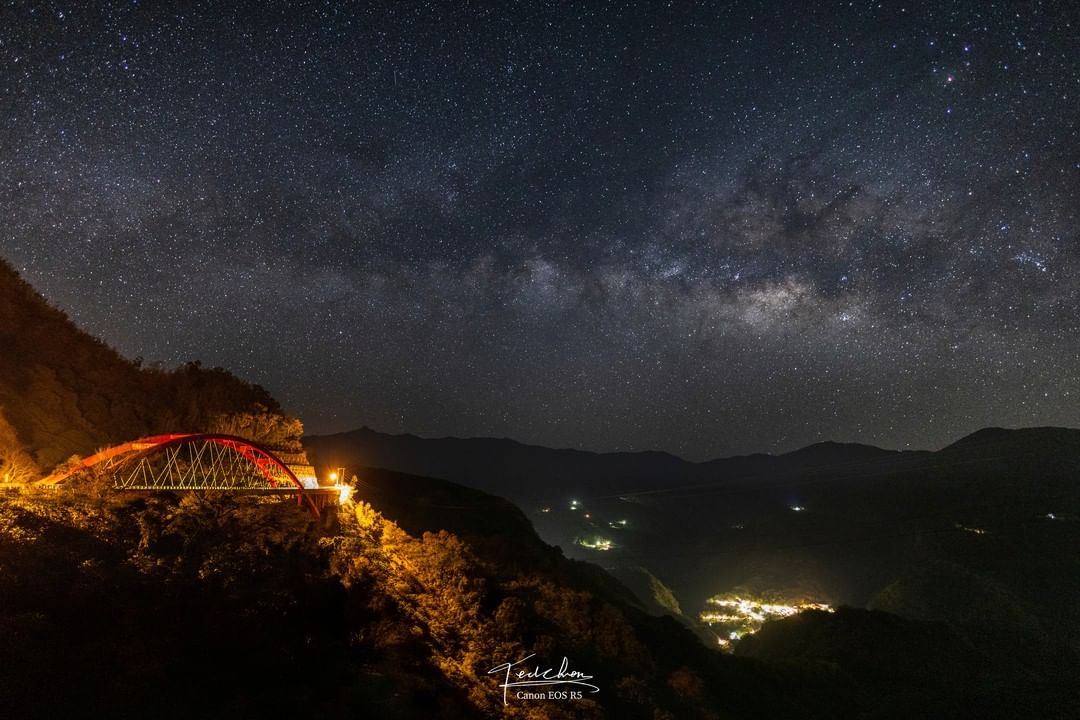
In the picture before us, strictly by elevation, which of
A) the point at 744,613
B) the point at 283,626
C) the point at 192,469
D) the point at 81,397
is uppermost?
the point at 81,397

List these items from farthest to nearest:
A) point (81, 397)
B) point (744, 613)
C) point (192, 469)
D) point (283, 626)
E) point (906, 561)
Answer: point (906, 561), point (744, 613), point (81, 397), point (192, 469), point (283, 626)

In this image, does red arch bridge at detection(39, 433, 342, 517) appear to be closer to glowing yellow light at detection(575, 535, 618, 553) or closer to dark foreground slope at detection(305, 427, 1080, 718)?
dark foreground slope at detection(305, 427, 1080, 718)

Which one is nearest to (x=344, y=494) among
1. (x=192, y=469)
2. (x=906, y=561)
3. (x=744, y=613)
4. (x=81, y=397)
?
(x=192, y=469)

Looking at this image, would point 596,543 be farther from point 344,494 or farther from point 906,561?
point 344,494

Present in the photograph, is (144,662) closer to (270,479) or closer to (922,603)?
(270,479)

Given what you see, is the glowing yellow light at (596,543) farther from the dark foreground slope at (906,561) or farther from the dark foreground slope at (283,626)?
the dark foreground slope at (283,626)

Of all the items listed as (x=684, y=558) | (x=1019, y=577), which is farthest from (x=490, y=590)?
(x=684, y=558)

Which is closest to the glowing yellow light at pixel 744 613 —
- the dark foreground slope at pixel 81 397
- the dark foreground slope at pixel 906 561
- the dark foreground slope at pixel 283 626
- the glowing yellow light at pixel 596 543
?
the dark foreground slope at pixel 906 561

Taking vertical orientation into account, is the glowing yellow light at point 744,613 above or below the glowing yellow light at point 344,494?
below

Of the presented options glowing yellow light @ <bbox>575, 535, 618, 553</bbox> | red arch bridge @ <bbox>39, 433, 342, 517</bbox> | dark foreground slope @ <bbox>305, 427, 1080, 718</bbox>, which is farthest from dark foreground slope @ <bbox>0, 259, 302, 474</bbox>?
glowing yellow light @ <bbox>575, 535, 618, 553</bbox>

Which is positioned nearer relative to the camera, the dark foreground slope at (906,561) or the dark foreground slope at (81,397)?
the dark foreground slope at (81,397)
